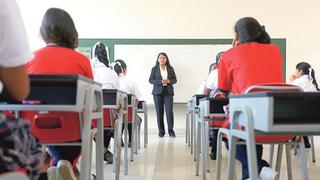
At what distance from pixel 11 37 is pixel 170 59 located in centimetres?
673

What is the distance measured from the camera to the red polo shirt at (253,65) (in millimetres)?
2277

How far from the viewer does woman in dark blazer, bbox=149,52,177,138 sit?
6973 mm

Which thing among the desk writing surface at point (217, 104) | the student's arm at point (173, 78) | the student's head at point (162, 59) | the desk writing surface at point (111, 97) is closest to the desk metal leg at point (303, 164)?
the desk writing surface at point (217, 104)

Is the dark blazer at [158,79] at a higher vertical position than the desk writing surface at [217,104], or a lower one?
higher

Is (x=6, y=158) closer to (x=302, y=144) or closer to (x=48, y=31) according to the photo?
(x=48, y=31)

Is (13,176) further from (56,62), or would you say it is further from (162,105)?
(162,105)

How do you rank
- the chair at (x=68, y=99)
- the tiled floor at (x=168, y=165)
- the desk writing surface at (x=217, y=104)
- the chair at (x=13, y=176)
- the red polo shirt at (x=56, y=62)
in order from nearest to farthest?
the chair at (x=13, y=176) < the chair at (x=68, y=99) < the red polo shirt at (x=56, y=62) < the desk writing surface at (x=217, y=104) < the tiled floor at (x=168, y=165)

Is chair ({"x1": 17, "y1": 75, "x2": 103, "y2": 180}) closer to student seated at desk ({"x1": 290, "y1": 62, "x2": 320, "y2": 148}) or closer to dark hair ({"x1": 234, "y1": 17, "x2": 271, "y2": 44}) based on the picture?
dark hair ({"x1": 234, "y1": 17, "x2": 271, "y2": 44})

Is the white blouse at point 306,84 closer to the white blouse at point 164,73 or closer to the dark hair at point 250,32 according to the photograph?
the dark hair at point 250,32

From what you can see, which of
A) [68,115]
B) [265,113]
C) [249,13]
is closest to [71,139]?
[68,115]

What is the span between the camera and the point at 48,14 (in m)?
2.09

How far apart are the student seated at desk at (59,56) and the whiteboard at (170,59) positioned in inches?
212

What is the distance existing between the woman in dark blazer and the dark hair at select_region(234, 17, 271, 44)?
14.8 ft

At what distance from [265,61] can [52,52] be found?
3.85 ft
